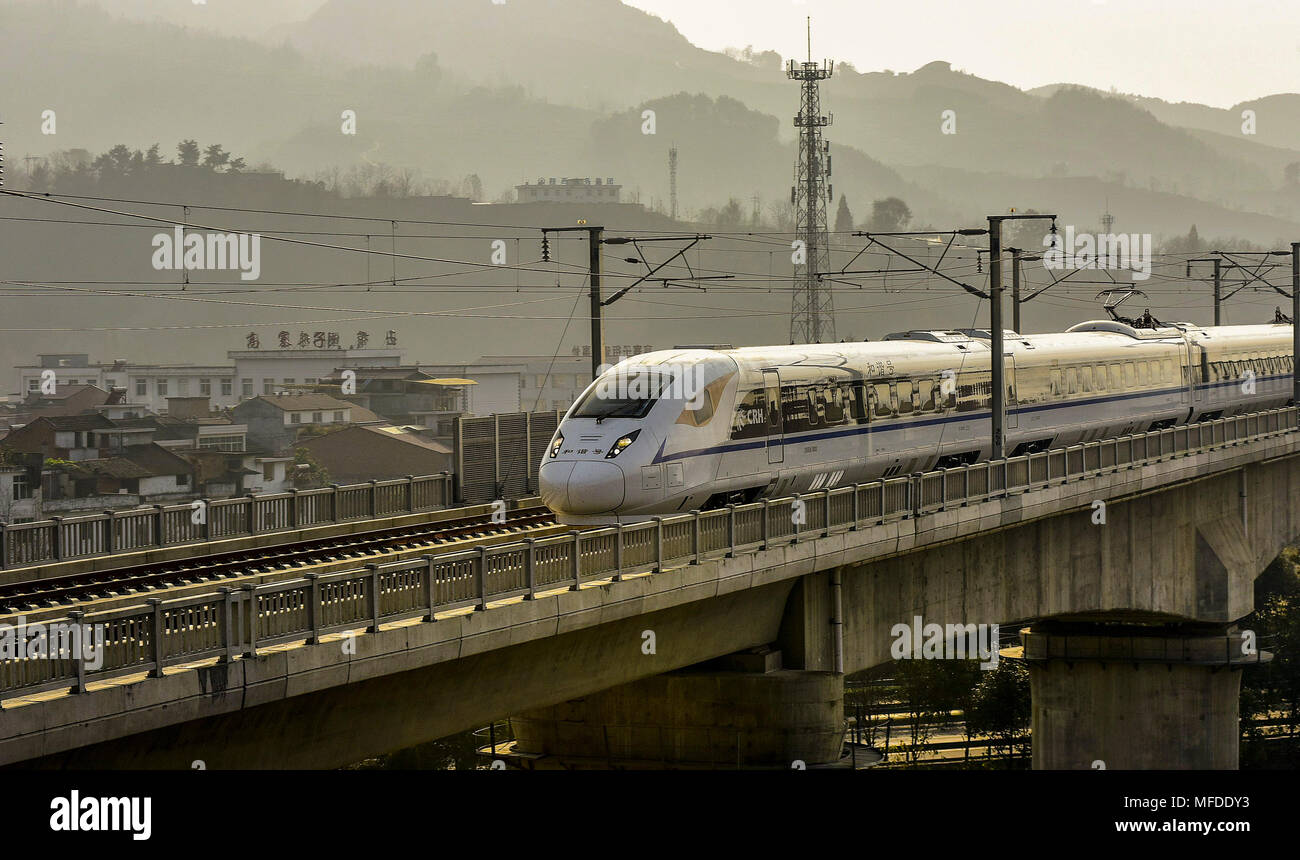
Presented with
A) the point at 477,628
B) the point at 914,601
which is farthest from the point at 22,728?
the point at 914,601

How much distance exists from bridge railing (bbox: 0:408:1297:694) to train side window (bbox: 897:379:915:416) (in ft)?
12.8

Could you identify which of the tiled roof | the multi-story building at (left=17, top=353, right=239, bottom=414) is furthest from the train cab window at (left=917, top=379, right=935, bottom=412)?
the multi-story building at (left=17, top=353, right=239, bottom=414)

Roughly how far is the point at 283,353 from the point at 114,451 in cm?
4296

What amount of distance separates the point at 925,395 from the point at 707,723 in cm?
1217

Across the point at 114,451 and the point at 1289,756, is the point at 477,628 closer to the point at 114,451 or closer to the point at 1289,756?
the point at 1289,756

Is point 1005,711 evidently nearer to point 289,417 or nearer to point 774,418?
point 774,418

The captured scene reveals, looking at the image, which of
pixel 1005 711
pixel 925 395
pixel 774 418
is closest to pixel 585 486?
pixel 774 418

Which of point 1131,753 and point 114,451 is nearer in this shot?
point 1131,753

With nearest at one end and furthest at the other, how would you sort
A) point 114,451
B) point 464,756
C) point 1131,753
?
point 1131,753, point 464,756, point 114,451

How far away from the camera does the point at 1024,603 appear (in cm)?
3612

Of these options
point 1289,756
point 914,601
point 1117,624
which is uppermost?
point 914,601

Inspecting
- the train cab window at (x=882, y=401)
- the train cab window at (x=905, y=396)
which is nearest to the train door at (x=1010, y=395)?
the train cab window at (x=905, y=396)

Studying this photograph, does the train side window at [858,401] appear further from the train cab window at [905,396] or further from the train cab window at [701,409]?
the train cab window at [701,409]

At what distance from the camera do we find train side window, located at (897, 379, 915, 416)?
115 feet
